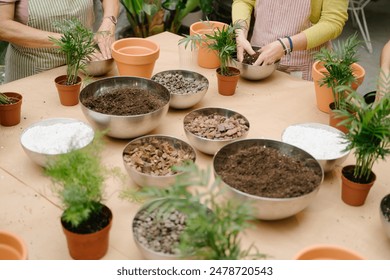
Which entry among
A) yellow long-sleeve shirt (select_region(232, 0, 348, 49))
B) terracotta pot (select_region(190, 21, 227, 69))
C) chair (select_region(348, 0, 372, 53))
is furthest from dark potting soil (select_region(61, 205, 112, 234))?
chair (select_region(348, 0, 372, 53))

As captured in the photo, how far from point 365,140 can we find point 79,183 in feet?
2.63

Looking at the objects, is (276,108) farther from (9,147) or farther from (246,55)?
(9,147)

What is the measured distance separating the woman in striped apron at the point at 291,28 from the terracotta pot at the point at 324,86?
0.27m

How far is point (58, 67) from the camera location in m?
2.22

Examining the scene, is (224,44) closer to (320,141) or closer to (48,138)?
(320,141)

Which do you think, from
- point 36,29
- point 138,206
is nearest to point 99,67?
point 36,29

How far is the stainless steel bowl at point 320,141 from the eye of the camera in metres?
1.51

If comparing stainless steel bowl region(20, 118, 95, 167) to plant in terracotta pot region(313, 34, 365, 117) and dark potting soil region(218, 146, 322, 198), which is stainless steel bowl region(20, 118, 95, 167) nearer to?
dark potting soil region(218, 146, 322, 198)

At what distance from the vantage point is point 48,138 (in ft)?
5.06

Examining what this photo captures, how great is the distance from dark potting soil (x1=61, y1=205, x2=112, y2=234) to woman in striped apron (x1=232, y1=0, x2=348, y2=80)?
45.0 inches

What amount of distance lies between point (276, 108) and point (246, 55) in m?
0.38

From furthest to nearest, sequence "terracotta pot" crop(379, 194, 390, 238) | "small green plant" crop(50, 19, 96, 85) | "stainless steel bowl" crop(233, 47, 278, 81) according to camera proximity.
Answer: "stainless steel bowl" crop(233, 47, 278, 81)
"small green plant" crop(50, 19, 96, 85)
"terracotta pot" crop(379, 194, 390, 238)

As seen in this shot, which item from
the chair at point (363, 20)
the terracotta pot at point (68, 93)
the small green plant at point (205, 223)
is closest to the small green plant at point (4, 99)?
the terracotta pot at point (68, 93)

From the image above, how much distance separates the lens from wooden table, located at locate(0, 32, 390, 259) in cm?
127
